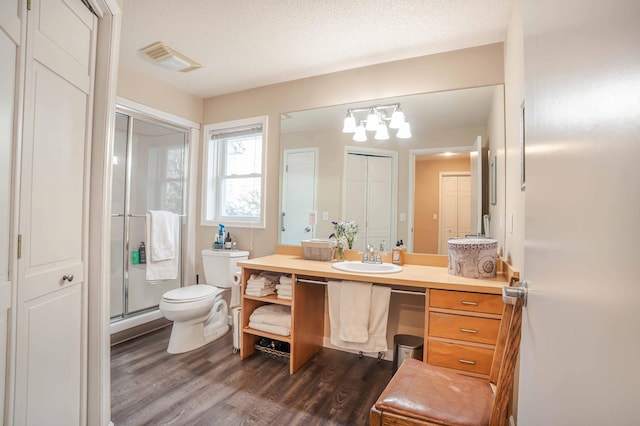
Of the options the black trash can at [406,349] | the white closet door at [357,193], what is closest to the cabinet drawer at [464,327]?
the black trash can at [406,349]

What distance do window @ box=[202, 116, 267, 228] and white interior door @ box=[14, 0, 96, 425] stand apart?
65.4 inches

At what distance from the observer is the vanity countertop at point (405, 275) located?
1.64 m

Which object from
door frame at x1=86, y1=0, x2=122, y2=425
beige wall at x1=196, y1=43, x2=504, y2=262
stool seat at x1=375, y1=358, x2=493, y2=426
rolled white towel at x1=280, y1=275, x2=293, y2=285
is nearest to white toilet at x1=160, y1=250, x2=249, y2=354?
beige wall at x1=196, y1=43, x2=504, y2=262

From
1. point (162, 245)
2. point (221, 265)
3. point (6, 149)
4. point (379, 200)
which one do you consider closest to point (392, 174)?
point (379, 200)

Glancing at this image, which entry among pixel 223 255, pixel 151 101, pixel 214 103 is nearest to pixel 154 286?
pixel 223 255

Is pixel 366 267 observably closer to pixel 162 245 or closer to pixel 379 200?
pixel 379 200

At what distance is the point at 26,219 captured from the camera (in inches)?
42.7

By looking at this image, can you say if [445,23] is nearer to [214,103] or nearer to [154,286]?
[214,103]

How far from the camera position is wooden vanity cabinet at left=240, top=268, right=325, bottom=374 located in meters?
2.17

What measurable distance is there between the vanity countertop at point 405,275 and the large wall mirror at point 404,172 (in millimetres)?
288

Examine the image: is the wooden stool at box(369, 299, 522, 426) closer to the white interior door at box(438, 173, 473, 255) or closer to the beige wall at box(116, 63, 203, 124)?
the white interior door at box(438, 173, 473, 255)

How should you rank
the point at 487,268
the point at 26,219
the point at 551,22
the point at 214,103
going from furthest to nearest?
1. the point at 214,103
2. the point at 487,268
3. the point at 26,219
4. the point at 551,22

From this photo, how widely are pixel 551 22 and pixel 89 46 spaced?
1785mm

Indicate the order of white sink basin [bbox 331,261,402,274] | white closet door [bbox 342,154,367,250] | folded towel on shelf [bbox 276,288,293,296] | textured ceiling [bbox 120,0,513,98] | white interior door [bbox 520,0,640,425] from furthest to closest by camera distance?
white closet door [bbox 342,154,367,250]
folded towel on shelf [bbox 276,288,293,296]
white sink basin [bbox 331,261,402,274]
textured ceiling [bbox 120,0,513,98]
white interior door [bbox 520,0,640,425]
